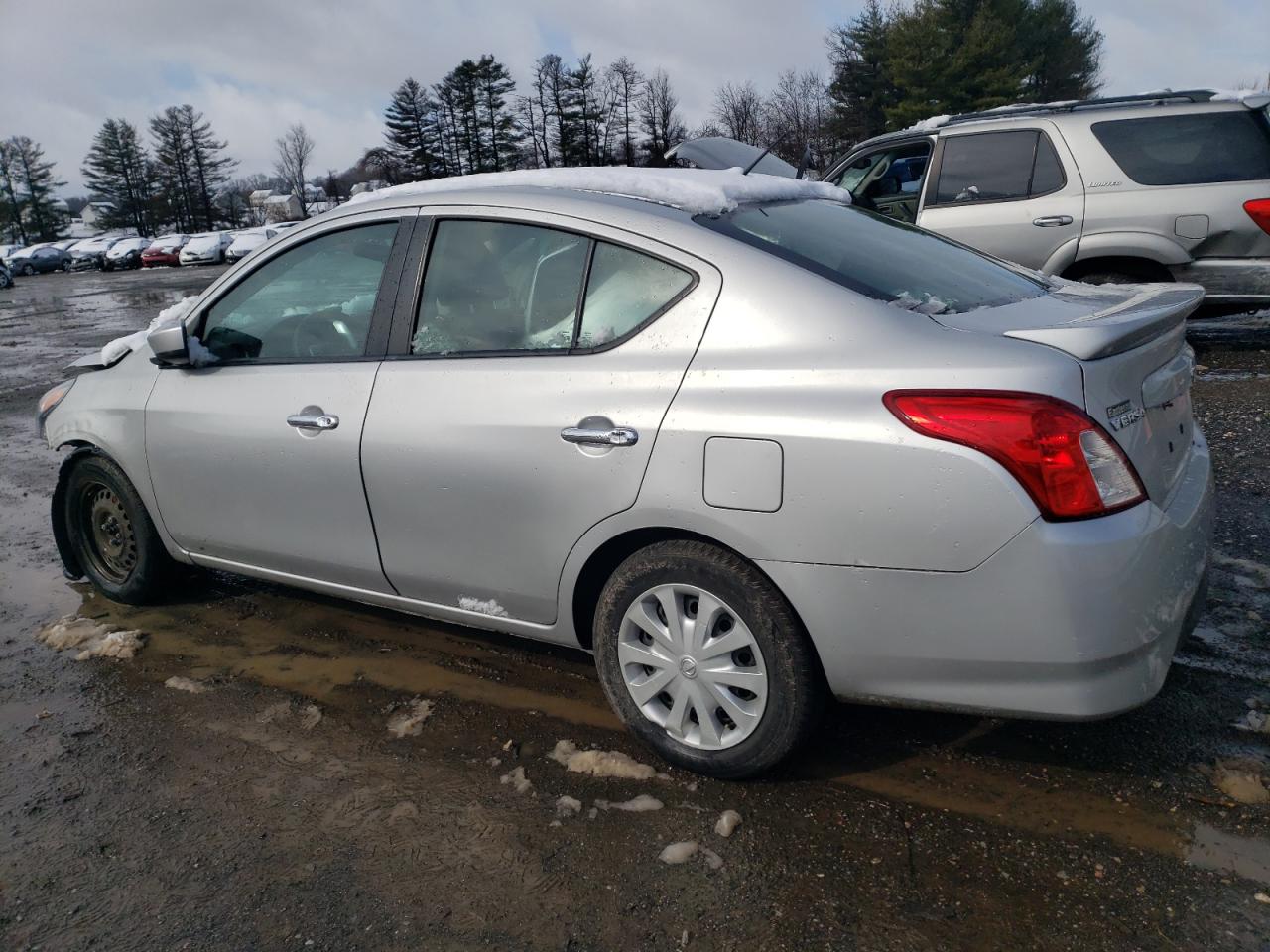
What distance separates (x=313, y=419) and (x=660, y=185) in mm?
1405

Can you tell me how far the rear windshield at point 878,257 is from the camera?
2822mm

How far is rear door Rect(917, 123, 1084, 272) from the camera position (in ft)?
24.1

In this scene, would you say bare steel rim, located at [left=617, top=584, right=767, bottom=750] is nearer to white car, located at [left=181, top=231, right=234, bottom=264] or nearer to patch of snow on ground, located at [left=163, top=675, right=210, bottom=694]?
patch of snow on ground, located at [left=163, top=675, right=210, bottom=694]

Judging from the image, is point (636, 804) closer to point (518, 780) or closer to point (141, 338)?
point (518, 780)

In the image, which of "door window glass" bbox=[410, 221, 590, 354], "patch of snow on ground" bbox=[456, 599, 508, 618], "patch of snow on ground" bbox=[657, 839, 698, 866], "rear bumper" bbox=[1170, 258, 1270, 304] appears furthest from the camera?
"rear bumper" bbox=[1170, 258, 1270, 304]

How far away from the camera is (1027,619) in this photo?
2352mm

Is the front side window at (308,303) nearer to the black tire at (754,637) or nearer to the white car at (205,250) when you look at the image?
the black tire at (754,637)

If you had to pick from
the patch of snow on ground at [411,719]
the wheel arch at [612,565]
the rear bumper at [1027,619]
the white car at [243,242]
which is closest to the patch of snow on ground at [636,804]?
the wheel arch at [612,565]

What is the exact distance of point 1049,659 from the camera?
237 cm

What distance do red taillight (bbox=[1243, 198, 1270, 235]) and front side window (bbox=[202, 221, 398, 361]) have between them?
612cm

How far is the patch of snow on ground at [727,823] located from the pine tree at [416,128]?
74487mm

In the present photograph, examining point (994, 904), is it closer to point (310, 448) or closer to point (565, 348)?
point (565, 348)

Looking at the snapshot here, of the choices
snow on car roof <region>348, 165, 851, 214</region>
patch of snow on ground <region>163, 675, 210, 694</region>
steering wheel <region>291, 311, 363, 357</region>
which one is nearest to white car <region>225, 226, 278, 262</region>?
steering wheel <region>291, 311, 363, 357</region>

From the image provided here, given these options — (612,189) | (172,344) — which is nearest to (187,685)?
(172,344)
